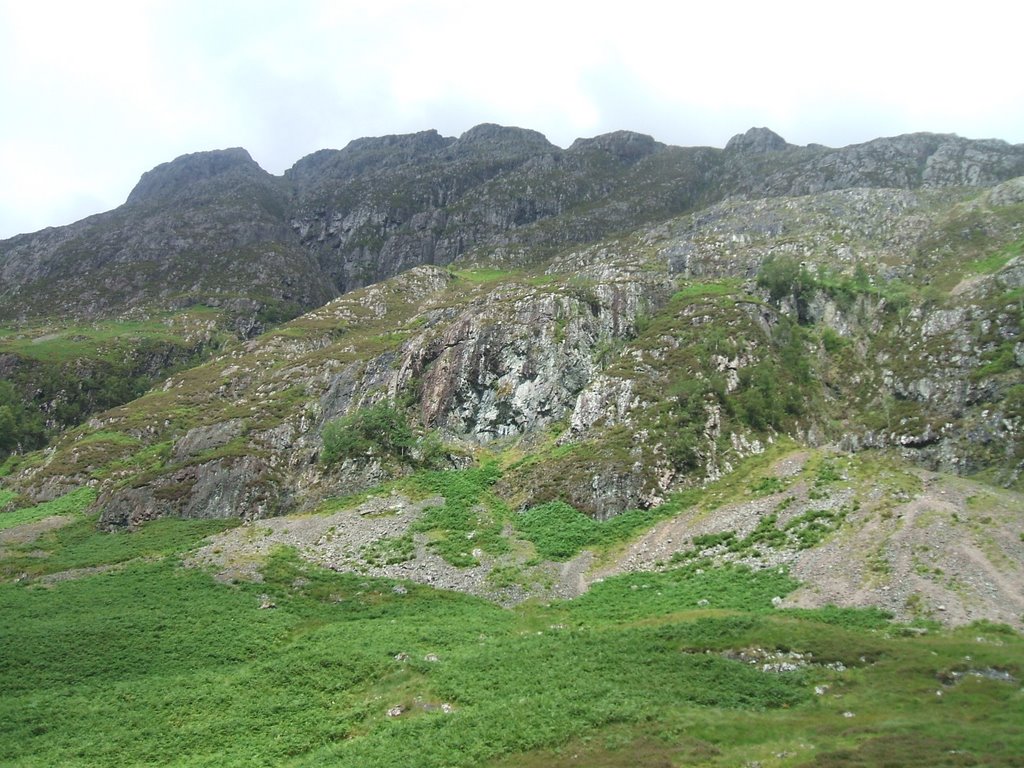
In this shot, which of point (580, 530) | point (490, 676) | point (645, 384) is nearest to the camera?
point (490, 676)

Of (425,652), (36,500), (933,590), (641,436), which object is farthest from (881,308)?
(36,500)

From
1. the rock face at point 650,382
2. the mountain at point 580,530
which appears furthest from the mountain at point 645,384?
the mountain at point 580,530

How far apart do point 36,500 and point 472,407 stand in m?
56.2

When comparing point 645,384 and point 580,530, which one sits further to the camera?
point 645,384

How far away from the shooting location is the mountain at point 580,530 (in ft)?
80.3

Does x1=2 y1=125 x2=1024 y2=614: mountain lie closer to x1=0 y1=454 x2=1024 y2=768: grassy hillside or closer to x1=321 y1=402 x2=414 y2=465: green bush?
x1=321 y1=402 x2=414 y2=465: green bush

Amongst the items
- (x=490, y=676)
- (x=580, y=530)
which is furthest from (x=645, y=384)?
(x=490, y=676)

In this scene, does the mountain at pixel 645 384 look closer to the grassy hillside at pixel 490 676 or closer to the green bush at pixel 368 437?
the green bush at pixel 368 437

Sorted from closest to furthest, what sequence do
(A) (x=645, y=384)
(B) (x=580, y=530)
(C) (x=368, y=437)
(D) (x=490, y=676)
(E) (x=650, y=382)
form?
(D) (x=490, y=676) → (B) (x=580, y=530) → (A) (x=645, y=384) → (E) (x=650, y=382) → (C) (x=368, y=437)

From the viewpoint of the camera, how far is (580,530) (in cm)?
5144

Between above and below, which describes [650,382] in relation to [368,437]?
above

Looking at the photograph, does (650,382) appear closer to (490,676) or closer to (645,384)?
(645,384)

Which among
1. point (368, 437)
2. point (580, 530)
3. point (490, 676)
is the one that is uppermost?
point (368, 437)

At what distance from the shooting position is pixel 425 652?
32625mm
